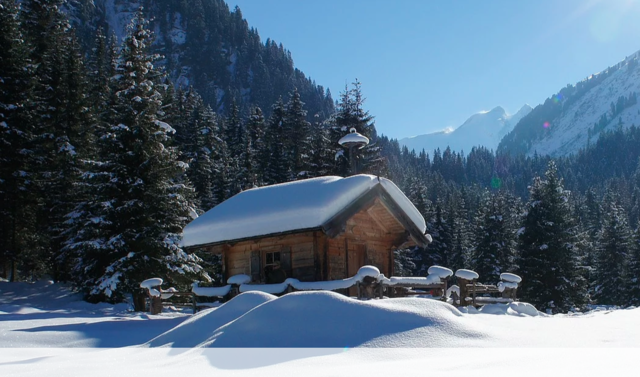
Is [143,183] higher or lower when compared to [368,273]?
higher

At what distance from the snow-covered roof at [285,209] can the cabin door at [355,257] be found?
2.12m

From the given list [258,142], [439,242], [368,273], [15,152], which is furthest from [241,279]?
[258,142]

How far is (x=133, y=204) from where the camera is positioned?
21.7 m

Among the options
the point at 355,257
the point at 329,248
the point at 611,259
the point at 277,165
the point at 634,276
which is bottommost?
the point at 634,276

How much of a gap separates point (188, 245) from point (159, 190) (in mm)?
5189

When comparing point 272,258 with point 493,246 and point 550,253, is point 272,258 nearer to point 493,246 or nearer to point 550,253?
point 550,253

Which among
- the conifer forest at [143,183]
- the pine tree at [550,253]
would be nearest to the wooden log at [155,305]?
the conifer forest at [143,183]

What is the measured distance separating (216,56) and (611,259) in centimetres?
13561

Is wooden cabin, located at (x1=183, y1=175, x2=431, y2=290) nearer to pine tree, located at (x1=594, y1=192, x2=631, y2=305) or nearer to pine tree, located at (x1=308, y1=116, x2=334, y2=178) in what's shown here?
pine tree, located at (x1=308, y1=116, x2=334, y2=178)

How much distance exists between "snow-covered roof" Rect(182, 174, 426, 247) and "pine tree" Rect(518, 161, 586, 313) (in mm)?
19649

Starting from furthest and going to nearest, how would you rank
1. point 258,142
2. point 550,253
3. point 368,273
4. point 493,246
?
1. point 258,142
2. point 493,246
3. point 550,253
4. point 368,273

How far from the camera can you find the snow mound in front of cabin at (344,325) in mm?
6504

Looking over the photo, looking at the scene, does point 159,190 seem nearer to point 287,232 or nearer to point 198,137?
point 287,232

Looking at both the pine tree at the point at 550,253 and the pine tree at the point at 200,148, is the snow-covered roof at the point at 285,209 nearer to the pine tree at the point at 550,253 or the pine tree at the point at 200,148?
the pine tree at the point at 550,253
